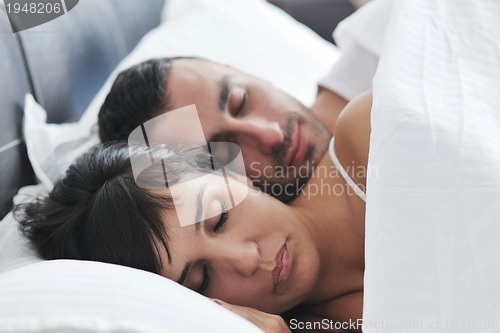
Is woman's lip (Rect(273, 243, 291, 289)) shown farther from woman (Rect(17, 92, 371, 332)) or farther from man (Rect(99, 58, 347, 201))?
man (Rect(99, 58, 347, 201))

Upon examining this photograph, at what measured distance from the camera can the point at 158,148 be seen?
91 centimetres

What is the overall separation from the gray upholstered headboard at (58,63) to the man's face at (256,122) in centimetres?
21

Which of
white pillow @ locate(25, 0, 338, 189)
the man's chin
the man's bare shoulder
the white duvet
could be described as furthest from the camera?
white pillow @ locate(25, 0, 338, 189)

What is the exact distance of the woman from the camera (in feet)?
2.55

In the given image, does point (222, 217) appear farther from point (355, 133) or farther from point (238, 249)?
point (355, 133)

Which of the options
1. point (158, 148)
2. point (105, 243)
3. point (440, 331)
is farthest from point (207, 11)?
point (440, 331)

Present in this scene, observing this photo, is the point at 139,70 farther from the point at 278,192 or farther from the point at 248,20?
the point at 248,20

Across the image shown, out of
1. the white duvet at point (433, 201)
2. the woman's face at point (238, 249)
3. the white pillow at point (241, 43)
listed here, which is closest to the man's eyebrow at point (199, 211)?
the woman's face at point (238, 249)

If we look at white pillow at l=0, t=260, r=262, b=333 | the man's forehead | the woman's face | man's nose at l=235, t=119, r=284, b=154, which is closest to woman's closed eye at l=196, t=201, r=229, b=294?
the woman's face

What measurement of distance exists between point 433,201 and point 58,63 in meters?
0.77

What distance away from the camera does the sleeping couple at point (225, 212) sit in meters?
0.78

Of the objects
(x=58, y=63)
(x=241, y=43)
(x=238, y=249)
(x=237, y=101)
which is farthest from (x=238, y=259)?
(x=241, y=43)

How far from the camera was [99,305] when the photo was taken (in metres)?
0.54

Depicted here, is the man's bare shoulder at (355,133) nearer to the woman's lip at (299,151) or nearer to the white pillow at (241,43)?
the woman's lip at (299,151)
